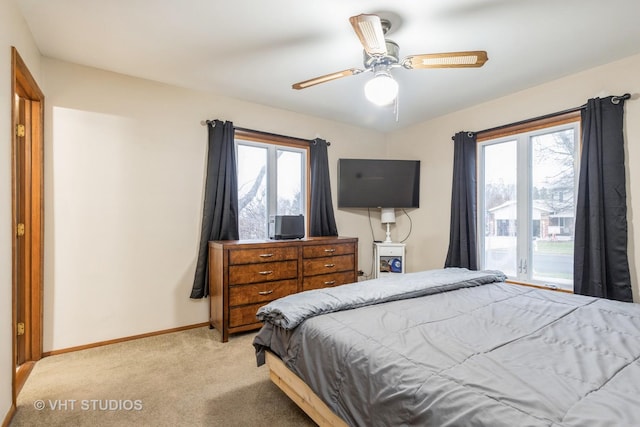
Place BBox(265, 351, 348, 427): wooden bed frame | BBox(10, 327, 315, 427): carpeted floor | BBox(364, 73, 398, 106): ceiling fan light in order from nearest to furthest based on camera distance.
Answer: BBox(265, 351, 348, 427): wooden bed frame < BBox(10, 327, 315, 427): carpeted floor < BBox(364, 73, 398, 106): ceiling fan light

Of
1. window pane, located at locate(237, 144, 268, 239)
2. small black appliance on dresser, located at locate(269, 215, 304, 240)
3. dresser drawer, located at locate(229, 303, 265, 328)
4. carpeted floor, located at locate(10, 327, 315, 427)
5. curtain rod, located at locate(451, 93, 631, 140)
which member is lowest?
carpeted floor, located at locate(10, 327, 315, 427)

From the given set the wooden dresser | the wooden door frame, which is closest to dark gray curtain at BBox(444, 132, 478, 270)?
the wooden dresser

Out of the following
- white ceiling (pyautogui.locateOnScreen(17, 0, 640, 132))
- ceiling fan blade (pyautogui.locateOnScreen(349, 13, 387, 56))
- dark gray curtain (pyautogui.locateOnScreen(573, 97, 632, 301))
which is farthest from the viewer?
dark gray curtain (pyautogui.locateOnScreen(573, 97, 632, 301))

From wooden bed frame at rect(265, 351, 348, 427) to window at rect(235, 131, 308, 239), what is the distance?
196 cm

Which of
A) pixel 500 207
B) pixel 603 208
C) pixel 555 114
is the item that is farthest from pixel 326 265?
pixel 555 114

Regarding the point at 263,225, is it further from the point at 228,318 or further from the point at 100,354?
the point at 100,354

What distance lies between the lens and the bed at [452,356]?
36.0 inches

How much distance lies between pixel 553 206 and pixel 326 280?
2402mm

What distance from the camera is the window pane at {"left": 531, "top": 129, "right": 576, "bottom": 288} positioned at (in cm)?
294

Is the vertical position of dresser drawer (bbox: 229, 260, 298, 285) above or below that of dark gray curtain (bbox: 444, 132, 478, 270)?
below

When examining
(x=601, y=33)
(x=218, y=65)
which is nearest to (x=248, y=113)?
(x=218, y=65)

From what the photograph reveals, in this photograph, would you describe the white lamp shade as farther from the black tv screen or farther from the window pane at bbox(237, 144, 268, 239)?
the window pane at bbox(237, 144, 268, 239)

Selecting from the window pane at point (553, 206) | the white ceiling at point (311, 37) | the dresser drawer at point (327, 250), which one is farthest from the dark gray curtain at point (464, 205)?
the dresser drawer at point (327, 250)

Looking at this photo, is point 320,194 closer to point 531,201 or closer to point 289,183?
point 289,183
